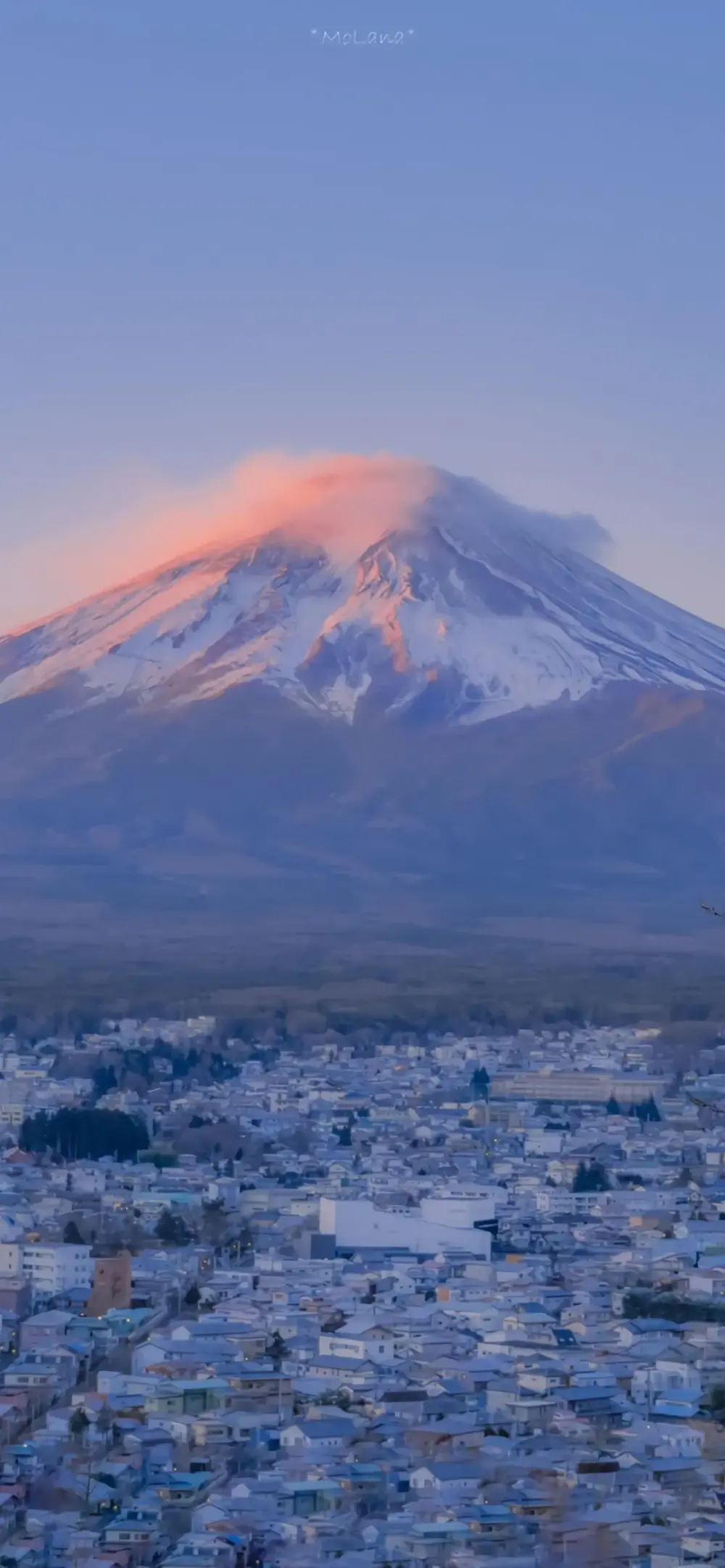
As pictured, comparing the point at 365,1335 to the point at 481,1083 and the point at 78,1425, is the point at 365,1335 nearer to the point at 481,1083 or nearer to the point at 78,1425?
the point at 78,1425

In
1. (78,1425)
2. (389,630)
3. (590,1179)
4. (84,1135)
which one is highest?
(389,630)

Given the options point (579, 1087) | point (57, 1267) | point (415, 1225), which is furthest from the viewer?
point (579, 1087)

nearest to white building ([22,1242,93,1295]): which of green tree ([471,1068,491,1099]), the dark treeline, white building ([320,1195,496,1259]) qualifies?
white building ([320,1195,496,1259])

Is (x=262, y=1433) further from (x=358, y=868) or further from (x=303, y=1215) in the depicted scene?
(x=358, y=868)

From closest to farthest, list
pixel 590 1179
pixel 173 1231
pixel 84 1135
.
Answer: pixel 173 1231 < pixel 590 1179 < pixel 84 1135

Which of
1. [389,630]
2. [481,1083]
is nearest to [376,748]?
[389,630]

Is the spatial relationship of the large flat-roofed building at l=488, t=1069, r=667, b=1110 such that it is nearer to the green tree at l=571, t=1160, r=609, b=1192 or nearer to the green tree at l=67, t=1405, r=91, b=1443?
the green tree at l=571, t=1160, r=609, b=1192

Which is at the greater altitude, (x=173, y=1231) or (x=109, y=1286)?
(x=173, y=1231)

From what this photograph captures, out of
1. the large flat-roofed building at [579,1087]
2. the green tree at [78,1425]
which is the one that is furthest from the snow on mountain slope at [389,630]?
the green tree at [78,1425]
